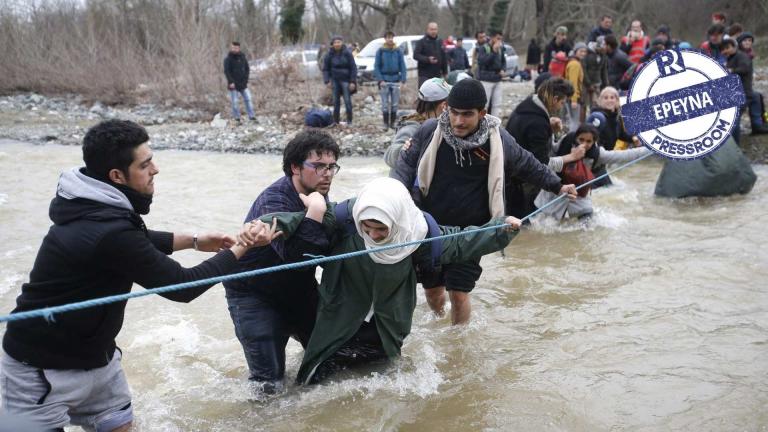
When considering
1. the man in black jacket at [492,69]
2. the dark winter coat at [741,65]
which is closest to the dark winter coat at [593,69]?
the man in black jacket at [492,69]

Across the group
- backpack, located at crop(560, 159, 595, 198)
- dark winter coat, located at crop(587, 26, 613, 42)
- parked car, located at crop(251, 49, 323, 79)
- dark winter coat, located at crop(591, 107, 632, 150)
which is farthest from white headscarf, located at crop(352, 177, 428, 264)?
parked car, located at crop(251, 49, 323, 79)

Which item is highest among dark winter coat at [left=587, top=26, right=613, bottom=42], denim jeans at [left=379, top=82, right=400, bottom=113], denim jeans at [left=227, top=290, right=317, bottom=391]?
dark winter coat at [left=587, top=26, right=613, bottom=42]

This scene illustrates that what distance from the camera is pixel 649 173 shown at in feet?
34.5

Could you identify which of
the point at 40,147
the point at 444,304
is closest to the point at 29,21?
the point at 40,147

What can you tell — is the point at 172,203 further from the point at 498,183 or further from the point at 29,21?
the point at 29,21

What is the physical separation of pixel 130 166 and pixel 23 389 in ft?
3.08

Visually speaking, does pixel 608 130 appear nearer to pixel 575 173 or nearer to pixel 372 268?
pixel 575 173

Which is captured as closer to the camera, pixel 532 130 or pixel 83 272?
pixel 83 272

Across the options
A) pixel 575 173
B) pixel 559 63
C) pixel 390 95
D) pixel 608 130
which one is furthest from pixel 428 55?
pixel 575 173

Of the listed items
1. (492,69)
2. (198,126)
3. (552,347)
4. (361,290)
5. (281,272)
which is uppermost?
(492,69)

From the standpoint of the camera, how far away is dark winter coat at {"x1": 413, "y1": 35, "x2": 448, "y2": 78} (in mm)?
13289

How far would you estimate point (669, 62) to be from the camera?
516 centimetres

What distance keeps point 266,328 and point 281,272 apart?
289 millimetres

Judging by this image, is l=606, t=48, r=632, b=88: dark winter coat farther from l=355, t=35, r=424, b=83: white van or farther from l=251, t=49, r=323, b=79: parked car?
l=251, t=49, r=323, b=79: parked car
